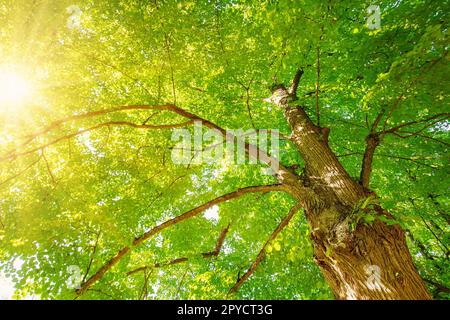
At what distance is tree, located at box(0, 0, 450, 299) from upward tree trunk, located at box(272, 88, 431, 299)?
0.01 m

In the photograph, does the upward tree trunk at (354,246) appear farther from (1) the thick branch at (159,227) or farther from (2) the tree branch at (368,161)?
(1) the thick branch at (159,227)

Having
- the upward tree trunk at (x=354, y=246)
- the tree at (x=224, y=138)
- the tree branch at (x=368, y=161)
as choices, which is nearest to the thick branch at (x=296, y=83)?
the tree at (x=224, y=138)

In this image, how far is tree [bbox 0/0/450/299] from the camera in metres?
2.58

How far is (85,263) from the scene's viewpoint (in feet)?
12.0

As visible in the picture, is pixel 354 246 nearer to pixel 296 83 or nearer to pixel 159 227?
pixel 159 227

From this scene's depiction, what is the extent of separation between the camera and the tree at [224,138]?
2.58 metres

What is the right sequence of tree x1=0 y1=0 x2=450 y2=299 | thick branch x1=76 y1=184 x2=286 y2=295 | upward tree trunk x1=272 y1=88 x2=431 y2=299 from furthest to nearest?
thick branch x1=76 y1=184 x2=286 y2=295 → tree x1=0 y1=0 x2=450 y2=299 → upward tree trunk x1=272 y1=88 x2=431 y2=299

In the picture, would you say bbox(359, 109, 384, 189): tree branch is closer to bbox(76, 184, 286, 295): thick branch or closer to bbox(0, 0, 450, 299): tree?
bbox(0, 0, 450, 299): tree

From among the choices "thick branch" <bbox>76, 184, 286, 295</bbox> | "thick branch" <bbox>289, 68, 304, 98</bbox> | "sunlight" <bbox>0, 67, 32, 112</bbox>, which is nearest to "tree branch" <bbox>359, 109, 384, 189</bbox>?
"thick branch" <bbox>76, 184, 286, 295</bbox>

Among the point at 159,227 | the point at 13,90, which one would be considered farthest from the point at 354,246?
the point at 13,90

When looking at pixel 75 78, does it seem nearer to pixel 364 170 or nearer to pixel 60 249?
pixel 60 249

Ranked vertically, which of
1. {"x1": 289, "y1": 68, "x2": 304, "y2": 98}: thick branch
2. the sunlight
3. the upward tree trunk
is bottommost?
the upward tree trunk
